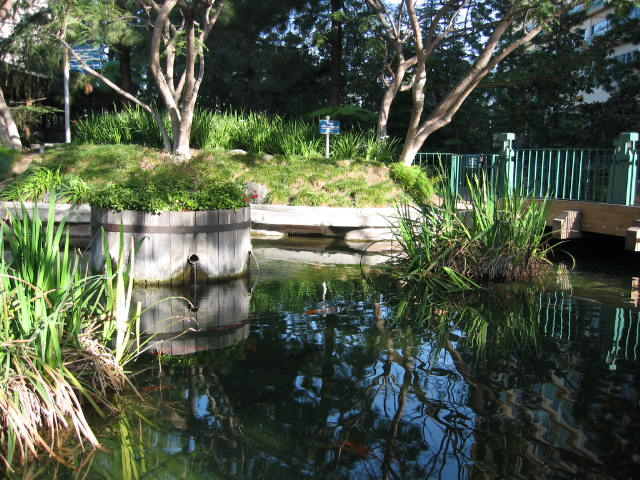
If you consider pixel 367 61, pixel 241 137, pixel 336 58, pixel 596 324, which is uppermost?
pixel 367 61

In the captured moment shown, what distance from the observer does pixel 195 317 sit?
18.5 ft

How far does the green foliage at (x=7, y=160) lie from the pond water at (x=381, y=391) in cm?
762

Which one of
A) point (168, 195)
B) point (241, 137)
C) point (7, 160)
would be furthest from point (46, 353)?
point (241, 137)

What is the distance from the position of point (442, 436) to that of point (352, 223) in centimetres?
795

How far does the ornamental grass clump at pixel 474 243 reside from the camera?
692 cm

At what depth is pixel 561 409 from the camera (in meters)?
3.62

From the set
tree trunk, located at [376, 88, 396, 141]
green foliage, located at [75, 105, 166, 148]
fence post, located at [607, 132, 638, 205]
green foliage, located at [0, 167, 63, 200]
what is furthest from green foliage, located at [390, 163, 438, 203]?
green foliage, located at [0, 167, 63, 200]

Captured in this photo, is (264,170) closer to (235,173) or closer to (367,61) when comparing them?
(235,173)

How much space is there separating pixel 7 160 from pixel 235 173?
4.73 m

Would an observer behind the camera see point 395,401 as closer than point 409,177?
Yes

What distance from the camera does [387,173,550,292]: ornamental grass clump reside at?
6.92 metres

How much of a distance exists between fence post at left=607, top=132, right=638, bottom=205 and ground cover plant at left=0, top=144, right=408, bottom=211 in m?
3.75

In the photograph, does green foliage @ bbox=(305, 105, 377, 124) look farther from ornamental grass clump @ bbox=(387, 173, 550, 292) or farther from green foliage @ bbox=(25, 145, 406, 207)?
ornamental grass clump @ bbox=(387, 173, 550, 292)

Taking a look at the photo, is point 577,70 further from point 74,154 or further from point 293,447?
point 293,447
